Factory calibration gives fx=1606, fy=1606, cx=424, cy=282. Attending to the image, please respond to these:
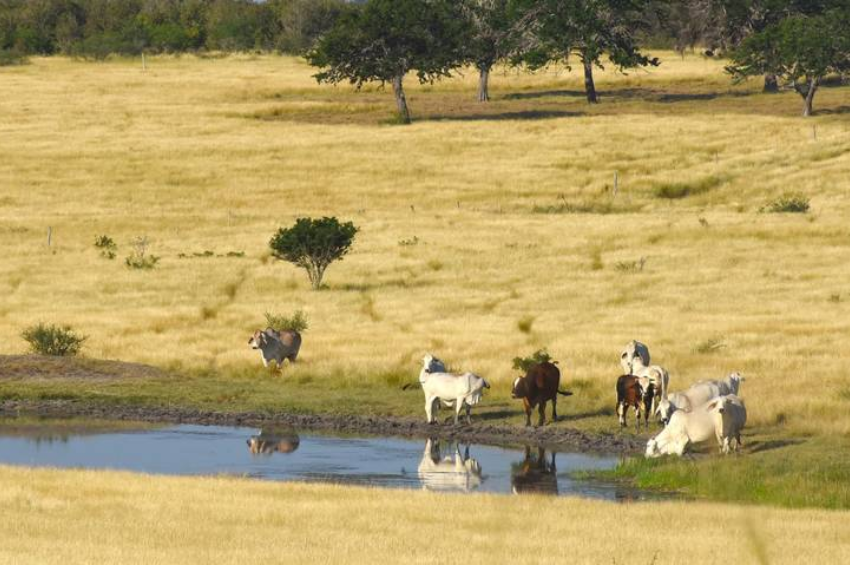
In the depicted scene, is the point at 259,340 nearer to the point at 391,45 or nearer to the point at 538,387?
the point at 538,387

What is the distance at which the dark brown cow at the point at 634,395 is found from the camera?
104 feet

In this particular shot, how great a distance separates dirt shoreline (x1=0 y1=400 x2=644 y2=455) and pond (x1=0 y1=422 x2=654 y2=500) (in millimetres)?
493

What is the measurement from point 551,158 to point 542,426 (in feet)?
200

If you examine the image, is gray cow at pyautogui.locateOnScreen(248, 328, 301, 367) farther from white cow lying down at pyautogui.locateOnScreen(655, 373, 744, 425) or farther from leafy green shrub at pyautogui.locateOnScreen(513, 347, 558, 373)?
white cow lying down at pyautogui.locateOnScreen(655, 373, 744, 425)

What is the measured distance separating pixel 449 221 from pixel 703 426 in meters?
44.6

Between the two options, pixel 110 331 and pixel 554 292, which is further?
pixel 554 292

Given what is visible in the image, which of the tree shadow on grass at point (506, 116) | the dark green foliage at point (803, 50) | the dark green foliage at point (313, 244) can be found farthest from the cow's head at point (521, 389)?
the dark green foliage at point (803, 50)

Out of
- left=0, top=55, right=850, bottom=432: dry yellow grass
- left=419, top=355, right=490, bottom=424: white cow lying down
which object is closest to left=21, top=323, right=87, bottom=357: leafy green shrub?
left=0, top=55, right=850, bottom=432: dry yellow grass

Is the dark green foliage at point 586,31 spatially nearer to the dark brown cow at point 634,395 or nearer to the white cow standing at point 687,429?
the dark brown cow at point 634,395

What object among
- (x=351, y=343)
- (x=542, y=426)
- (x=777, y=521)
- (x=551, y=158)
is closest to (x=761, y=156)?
(x=551, y=158)

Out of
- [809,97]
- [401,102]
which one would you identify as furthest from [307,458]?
[809,97]

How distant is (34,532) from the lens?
63.3 ft

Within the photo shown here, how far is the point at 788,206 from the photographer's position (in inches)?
2918

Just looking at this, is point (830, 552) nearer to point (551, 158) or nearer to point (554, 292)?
point (554, 292)
